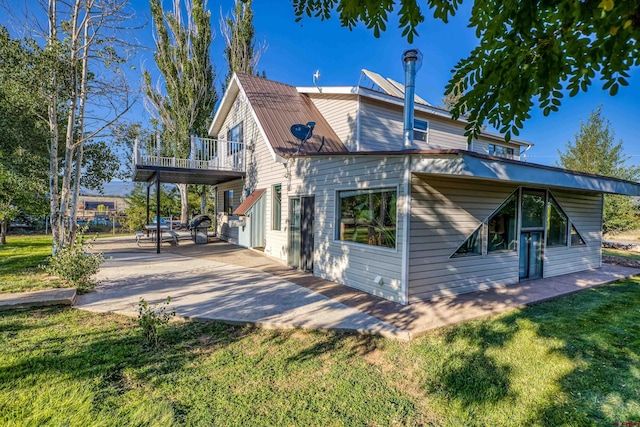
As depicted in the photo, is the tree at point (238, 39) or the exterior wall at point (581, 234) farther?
the tree at point (238, 39)

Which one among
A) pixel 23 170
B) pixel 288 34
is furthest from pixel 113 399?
pixel 288 34

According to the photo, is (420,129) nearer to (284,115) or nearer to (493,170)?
(284,115)

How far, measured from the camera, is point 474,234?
250 inches

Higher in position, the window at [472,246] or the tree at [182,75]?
the tree at [182,75]

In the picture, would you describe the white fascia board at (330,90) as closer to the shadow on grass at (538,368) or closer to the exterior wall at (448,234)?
the exterior wall at (448,234)

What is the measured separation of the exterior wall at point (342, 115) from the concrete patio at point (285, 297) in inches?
207

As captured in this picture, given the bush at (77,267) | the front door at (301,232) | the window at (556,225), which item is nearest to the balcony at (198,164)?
the front door at (301,232)

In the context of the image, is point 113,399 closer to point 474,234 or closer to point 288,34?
point 474,234

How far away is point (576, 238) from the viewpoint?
8.56 m

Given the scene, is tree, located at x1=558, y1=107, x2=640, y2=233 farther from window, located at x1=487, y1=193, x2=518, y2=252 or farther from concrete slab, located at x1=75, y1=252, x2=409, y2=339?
concrete slab, located at x1=75, y1=252, x2=409, y2=339

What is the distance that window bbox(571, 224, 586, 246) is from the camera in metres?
8.42

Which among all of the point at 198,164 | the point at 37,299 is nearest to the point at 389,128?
the point at 198,164

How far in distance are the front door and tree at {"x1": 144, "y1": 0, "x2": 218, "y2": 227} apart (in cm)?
1440

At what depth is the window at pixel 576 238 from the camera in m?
8.42
